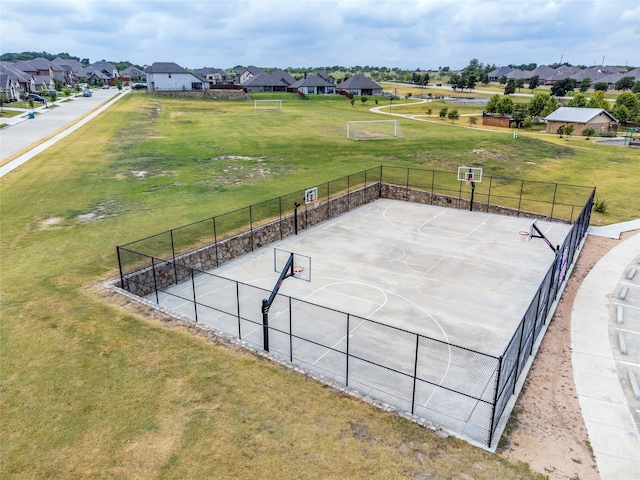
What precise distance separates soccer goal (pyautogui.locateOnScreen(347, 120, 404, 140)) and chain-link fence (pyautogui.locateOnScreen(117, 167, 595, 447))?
31.6 metres

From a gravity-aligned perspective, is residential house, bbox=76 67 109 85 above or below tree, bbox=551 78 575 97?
above

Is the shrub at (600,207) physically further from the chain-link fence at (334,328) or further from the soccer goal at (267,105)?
the soccer goal at (267,105)

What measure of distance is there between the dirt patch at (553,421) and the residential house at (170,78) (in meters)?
119

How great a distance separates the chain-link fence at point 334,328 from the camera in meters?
14.5

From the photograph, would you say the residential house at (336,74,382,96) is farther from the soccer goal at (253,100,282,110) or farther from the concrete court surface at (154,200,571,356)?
the concrete court surface at (154,200,571,356)

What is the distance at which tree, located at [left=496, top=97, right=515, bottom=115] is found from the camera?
8862 centimetres

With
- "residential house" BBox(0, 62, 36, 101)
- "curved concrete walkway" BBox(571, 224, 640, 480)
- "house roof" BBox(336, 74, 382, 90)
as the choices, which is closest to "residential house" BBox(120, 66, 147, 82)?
"residential house" BBox(0, 62, 36, 101)

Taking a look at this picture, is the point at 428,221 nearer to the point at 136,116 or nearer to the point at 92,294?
the point at 92,294

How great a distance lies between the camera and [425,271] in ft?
81.9

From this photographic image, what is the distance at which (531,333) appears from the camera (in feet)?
56.0

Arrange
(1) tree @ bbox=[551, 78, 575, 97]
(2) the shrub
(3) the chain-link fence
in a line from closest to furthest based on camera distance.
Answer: (3) the chain-link fence, (2) the shrub, (1) tree @ bbox=[551, 78, 575, 97]

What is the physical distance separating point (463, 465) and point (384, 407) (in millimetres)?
2808

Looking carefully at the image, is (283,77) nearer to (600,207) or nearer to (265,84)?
(265,84)

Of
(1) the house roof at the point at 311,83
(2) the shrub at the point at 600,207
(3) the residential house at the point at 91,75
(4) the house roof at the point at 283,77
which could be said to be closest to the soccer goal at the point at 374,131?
(2) the shrub at the point at 600,207
